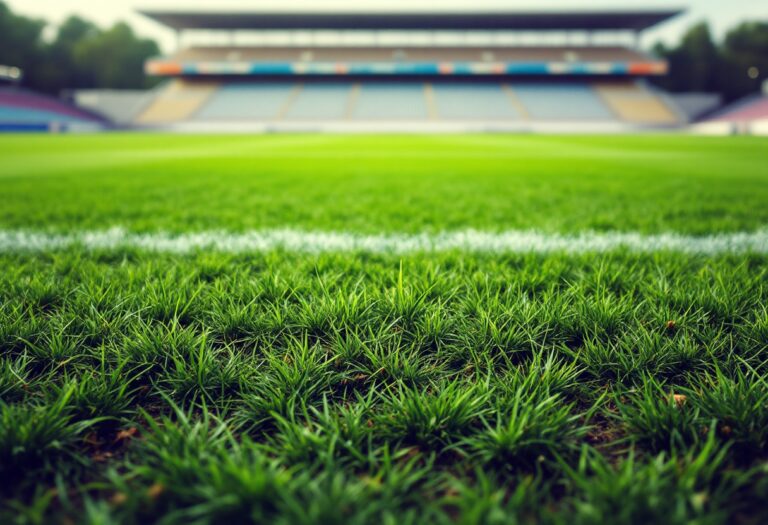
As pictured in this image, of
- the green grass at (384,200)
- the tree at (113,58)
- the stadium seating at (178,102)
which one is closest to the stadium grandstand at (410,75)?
the stadium seating at (178,102)

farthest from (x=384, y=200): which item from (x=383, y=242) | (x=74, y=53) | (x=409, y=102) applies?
(x=74, y=53)

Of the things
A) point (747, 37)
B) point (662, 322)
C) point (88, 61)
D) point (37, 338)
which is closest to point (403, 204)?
point (662, 322)

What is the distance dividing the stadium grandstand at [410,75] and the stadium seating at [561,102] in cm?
11

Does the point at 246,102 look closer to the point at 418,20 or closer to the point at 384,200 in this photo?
the point at 418,20

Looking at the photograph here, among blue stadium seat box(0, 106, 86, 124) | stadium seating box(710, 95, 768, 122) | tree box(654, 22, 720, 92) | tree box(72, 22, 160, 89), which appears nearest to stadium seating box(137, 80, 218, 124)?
blue stadium seat box(0, 106, 86, 124)

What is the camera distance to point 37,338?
1158 mm

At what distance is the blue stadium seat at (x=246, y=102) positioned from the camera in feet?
112

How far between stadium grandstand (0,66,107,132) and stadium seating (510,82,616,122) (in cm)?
3436

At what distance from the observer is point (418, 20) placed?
36500mm

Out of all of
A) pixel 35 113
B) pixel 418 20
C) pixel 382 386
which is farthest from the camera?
pixel 418 20

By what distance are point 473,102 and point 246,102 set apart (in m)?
18.4

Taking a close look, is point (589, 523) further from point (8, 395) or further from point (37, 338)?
point (37, 338)

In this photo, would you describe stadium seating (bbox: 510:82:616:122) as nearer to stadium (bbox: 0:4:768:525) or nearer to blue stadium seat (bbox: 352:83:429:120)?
blue stadium seat (bbox: 352:83:429:120)

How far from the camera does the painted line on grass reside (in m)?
2.10
